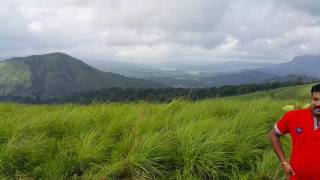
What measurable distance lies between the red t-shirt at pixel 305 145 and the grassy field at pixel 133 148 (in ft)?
6.54

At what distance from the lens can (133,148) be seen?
22.9 ft

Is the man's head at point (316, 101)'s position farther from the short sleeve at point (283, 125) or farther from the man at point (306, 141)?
the short sleeve at point (283, 125)

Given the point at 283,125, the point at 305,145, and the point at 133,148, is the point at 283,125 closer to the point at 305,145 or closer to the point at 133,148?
the point at 305,145

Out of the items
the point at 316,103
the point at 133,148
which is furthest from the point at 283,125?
the point at 133,148

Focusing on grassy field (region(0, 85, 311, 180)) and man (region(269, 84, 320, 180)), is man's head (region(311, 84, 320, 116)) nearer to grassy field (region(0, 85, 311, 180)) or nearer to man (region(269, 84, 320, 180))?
man (region(269, 84, 320, 180))

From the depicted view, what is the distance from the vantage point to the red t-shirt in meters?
4.41

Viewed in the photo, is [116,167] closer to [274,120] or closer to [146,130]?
[146,130]

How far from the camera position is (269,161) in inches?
271

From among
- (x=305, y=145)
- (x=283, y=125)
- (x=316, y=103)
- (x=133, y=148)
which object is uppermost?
(x=316, y=103)

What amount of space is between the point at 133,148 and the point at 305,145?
3187 millimetres

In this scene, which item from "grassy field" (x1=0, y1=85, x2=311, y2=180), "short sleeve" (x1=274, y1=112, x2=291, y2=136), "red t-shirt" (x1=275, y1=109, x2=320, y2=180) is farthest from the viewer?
"grassy field" (x1=0, y1=85, x2=311, y2=180)

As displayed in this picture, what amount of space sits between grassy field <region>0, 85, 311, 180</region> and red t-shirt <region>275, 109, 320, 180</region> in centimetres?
199

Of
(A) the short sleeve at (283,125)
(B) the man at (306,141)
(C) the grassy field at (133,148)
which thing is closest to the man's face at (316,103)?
(B) the man at (306,141)

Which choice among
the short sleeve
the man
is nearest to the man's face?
the man
